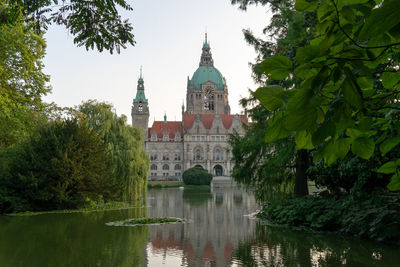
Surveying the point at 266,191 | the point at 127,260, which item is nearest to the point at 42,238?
the point at 127,260

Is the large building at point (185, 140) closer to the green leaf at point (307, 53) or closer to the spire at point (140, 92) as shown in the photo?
the spire at point (140, 92)

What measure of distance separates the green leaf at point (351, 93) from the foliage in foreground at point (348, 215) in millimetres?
8864

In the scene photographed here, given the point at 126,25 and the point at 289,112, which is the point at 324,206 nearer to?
the point at 126,25

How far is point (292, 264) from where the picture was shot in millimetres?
7180

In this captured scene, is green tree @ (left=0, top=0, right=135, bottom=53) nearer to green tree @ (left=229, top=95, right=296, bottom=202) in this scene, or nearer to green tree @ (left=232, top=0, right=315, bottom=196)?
green tree @ (left=232, top=0, right=315, bottom=196)

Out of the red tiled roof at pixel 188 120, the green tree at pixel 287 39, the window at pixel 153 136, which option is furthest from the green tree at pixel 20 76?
the window at pixel 153 136

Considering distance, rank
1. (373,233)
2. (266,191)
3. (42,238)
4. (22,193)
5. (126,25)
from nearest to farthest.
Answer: (126,25) < (373,233) < (42,238) < (266,191) < (22,193)

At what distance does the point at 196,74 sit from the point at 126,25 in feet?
285

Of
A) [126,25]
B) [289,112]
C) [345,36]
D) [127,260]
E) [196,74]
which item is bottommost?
[127,260]

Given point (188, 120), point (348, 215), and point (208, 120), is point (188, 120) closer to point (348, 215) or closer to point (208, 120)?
point (208, 120)

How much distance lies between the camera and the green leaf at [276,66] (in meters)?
1.18

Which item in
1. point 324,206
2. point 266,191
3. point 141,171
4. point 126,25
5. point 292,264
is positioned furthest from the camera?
point 141,171

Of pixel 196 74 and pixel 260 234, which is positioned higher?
pixel 196 74

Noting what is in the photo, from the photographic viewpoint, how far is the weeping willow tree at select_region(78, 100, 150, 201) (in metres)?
23.2
